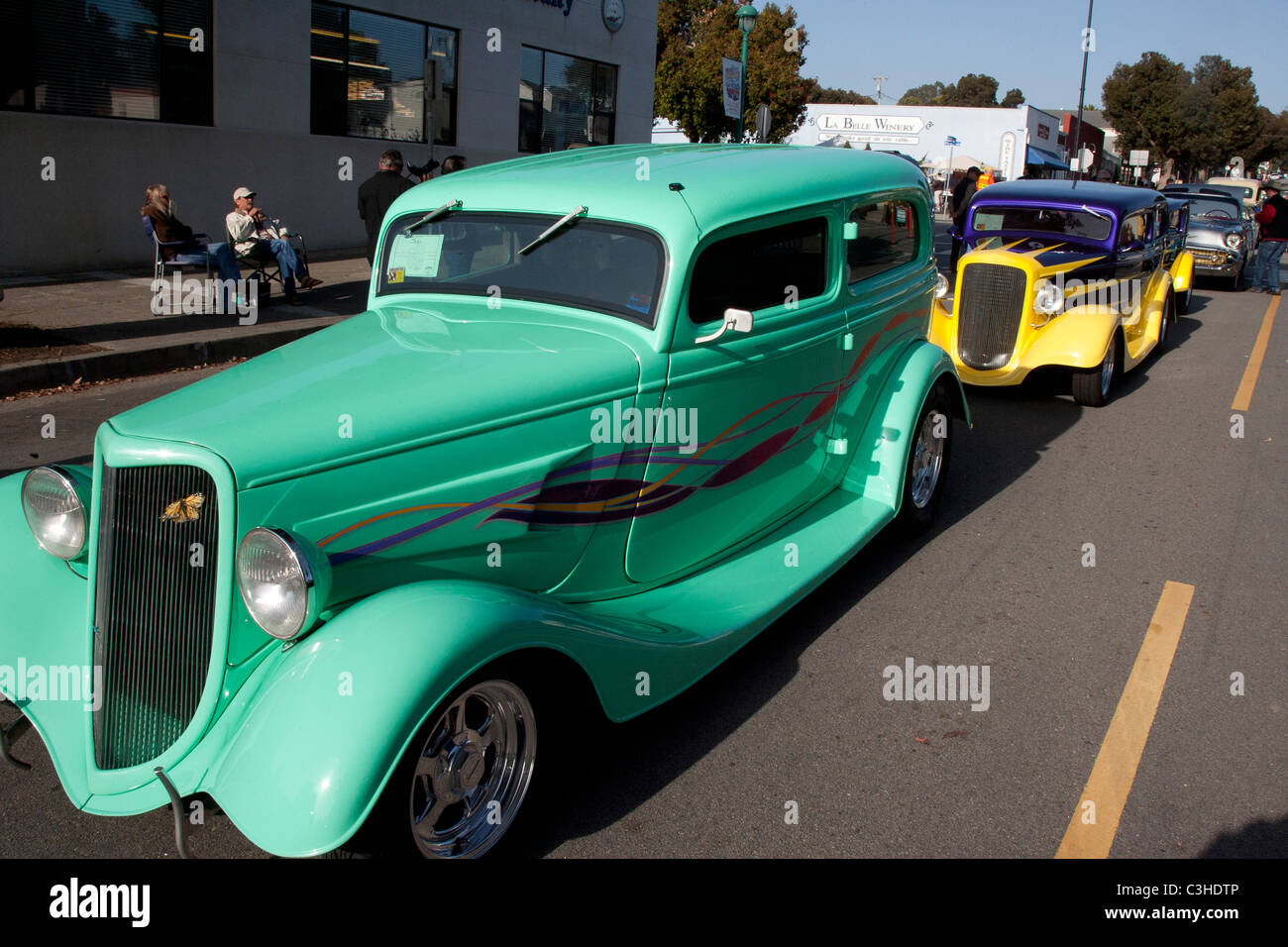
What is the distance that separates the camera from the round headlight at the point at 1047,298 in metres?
8.05

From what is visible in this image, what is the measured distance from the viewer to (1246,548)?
5.35m

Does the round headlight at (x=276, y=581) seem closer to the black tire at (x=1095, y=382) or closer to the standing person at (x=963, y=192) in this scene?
the black tire at (x=1095, y=382)

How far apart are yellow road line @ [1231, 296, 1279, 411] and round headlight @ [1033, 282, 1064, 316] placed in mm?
1888

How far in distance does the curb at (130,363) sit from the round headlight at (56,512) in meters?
4.65

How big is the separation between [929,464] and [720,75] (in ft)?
119

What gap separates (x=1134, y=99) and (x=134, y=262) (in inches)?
2306

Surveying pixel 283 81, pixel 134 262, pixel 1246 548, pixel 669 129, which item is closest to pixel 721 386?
pixel 1246 548

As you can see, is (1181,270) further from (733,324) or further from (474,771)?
(474,771)

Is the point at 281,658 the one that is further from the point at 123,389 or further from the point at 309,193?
the point at 309,193

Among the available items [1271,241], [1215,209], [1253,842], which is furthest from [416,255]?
[1215,209]

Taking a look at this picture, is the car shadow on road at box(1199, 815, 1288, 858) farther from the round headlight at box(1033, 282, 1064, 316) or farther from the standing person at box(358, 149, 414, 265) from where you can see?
the standing person at box(358, 149, 414, 265)

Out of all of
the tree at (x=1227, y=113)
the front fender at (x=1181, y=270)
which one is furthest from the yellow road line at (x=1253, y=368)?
the tree at (x=1227, y=113)

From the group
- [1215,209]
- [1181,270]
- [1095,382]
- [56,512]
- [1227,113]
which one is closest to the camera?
[56,512]

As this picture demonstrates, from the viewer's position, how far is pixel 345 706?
2344 mm
